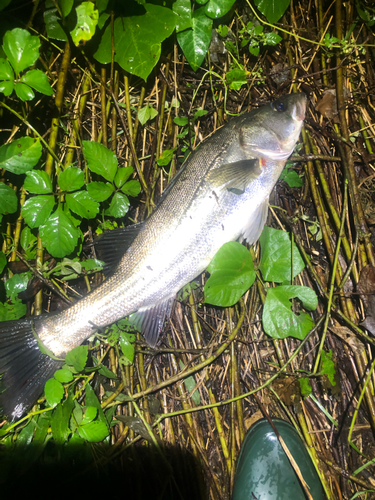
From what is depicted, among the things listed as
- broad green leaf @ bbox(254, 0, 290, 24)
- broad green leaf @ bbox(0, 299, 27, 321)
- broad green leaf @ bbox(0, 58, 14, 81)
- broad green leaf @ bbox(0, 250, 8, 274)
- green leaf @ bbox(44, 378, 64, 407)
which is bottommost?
green leaf @ bbox(44, 378, 64, 407)

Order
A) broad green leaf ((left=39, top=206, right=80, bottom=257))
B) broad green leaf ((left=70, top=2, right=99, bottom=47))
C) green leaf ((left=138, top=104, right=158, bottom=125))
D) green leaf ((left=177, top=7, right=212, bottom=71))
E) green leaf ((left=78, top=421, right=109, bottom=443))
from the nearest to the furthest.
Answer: broad green leaf ((left=70, top=2, right=99, bottom=47))
green leaf ((left=78, top=421, right=109, bottom=443))
broad green leaf ((left=39, top=206, right=80, bottom=257))
green leaf ((left=177, top=7, right=212, bottom=71))
green leaf ((left=138, top=104, right=158, bottom=125))

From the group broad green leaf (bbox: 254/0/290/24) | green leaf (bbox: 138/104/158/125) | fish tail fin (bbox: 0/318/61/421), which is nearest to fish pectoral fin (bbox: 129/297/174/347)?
fish tail fin (bbox: 0/318/61/421)

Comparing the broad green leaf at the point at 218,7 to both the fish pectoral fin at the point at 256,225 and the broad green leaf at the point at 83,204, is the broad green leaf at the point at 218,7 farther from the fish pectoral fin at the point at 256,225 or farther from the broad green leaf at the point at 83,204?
the broad green leaf at the point at 83,204

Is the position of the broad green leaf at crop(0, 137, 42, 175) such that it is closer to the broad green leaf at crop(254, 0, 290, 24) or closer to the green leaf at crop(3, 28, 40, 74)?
the green leaf at crop(3, 28, 40, 74)

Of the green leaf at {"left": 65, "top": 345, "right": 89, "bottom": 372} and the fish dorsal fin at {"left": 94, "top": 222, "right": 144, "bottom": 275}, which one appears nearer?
the green leaf at {"left": 65, "top": 345, "right": 89, "bottom": 372}

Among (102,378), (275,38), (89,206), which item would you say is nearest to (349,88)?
(275,38)

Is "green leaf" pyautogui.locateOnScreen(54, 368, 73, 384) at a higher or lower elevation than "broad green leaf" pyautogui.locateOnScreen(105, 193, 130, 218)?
lower

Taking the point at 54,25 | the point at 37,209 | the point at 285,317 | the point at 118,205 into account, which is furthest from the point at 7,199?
the point at 285,317

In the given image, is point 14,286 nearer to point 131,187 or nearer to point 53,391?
point 53,391
